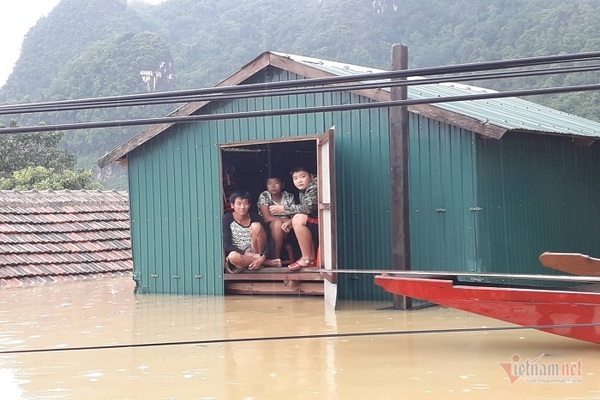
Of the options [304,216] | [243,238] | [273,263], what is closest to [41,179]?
[243,238]

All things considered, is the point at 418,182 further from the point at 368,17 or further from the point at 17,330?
the point at 368,17

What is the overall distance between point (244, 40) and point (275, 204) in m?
49.2

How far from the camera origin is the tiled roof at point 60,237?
52.1 feet

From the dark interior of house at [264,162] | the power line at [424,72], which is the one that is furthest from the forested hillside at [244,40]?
the power line at [424,72]

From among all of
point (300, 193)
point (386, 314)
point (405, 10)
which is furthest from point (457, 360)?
point (405, 10)

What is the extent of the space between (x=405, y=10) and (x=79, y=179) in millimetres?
29958

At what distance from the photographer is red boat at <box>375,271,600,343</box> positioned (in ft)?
25.0

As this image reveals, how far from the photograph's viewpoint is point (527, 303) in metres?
7.82

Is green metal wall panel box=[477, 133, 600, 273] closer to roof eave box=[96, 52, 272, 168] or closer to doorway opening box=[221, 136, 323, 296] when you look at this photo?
doorway opening box=[221, 136, 323, 296]

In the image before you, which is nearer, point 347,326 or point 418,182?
point 347,326

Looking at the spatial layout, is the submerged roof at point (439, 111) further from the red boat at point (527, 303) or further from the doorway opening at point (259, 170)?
the red boat at point (527, 303)

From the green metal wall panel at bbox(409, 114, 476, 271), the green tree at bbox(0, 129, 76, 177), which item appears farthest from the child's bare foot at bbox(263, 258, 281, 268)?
the green tree at bbox(0, 129, 76, 177)

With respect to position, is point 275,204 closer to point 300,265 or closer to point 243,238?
point 243,238

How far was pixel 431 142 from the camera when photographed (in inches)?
474
